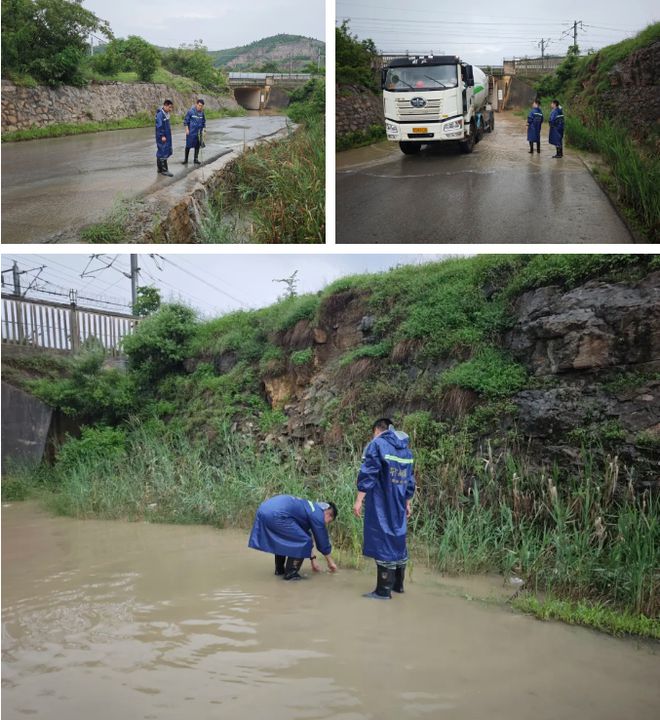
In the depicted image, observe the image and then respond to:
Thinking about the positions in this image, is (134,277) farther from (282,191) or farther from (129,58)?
(282,191)

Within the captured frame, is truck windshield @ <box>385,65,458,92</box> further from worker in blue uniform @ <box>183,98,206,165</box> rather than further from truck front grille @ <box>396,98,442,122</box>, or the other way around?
worker in blue uniform @ <box>183,98,206,165</box>

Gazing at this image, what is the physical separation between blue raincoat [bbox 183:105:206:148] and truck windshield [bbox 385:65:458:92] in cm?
312

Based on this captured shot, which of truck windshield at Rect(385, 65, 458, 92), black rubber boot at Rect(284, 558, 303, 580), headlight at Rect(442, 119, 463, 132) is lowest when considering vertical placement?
black rubber boot at Rect(284, 558, 303, 580)

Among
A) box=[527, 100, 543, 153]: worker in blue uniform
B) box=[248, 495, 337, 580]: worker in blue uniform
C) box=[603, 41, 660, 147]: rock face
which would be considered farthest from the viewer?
box=[527, 100, 543, 153]: worker in blue uniform

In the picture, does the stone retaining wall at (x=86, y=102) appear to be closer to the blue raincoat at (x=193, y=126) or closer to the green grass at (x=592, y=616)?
the blue raincoat at (x=193, y=126)

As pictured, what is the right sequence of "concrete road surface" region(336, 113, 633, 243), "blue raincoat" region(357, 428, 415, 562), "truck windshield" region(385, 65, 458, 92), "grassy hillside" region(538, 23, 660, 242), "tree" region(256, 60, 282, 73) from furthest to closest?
"truck windshield" region(385, 65, 458, 92), "tree" region(256, 60, 282, 73), "grassy hillside" region(538, 23, 660, 242), "concrete road surface" region(336, 113, 633, 243), "blue raincoat" region(357, 428, 415, 562)

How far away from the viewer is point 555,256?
776 centimetres

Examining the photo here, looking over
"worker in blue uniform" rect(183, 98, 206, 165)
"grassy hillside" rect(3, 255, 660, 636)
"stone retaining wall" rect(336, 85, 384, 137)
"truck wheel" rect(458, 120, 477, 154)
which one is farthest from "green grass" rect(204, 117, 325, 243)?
"truck wheel" rect(458, 120, 477, 154)

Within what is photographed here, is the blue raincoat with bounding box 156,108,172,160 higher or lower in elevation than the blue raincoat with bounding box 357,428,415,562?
higher

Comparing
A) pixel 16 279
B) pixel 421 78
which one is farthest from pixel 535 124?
pixel 16 279

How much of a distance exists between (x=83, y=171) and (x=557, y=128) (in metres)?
6.14

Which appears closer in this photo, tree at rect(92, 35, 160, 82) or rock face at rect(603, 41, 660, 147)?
rock face at rect(603, 41, 660, 147)

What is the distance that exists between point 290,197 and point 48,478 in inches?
278

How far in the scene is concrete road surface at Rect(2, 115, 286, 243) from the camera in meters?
6.54
